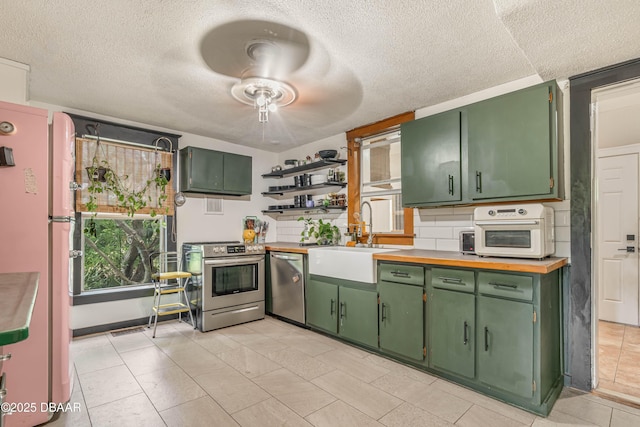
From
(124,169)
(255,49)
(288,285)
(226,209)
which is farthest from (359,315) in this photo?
(124,169)

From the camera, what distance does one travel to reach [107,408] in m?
2.20

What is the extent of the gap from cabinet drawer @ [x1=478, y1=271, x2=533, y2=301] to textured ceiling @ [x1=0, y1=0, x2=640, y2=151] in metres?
1.52

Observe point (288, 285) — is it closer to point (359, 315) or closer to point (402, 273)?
point (359, 315)

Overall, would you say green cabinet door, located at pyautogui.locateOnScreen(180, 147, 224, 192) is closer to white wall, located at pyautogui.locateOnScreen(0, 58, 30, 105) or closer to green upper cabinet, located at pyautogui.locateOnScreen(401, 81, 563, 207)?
white wall, located at pyautogui.locateOnScreen(0, 58, 30, 105)

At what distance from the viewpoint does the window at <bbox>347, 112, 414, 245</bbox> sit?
375 cm

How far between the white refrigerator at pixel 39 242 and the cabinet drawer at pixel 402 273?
7.95 feet

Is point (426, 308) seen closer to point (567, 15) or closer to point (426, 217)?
point (426, 217)

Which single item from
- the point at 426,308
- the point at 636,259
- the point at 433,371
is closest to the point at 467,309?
the point at 426,308

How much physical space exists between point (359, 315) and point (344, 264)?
1.66ft

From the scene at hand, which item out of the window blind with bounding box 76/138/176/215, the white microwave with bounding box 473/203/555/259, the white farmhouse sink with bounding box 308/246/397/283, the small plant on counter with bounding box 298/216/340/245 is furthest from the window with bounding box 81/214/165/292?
the white microwave with bounding box 473/203/555/259

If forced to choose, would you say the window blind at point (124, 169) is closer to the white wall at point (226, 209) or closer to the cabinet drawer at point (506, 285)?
the white wall at point (226, 209)

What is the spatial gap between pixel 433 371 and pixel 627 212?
324 centimetres

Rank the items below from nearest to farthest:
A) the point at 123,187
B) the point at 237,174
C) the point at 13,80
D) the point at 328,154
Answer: the point at 13,80
the point at 123,187
the point at 328,154
the point at 237,174

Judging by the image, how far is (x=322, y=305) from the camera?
140 inches
